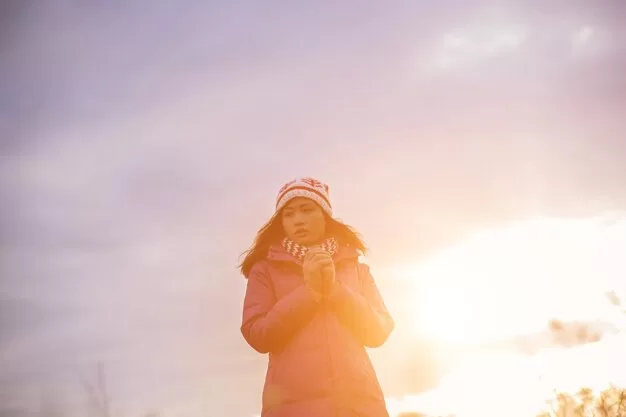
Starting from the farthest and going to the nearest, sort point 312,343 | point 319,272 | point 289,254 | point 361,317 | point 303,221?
point 303,221 < point 289,254 < point 361,317 < point 312,343 < point 319,272

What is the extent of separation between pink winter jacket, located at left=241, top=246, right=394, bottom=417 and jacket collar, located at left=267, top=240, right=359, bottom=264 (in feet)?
0.04

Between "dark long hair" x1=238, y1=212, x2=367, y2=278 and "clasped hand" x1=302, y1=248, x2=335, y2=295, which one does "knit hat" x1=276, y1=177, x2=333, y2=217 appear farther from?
"clasped hand" x1=302, y1=248, x2=335, y2=295

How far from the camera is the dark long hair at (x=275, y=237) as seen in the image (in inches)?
187

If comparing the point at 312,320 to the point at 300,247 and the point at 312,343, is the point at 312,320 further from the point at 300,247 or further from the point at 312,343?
the point at 300,247

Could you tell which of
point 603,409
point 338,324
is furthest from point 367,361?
point 603,409

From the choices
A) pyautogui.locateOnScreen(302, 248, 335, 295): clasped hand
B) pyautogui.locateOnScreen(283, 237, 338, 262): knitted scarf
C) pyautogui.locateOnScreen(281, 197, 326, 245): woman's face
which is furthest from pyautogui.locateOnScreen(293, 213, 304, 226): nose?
pyautogui.locateOnScreen(302, 248, 335, 295): clasped hand

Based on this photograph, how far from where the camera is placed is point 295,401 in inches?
Answer: 147

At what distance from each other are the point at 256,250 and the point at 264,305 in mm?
641

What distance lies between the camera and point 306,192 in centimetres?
480

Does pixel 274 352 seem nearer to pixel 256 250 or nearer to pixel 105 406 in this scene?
pixel 256 250

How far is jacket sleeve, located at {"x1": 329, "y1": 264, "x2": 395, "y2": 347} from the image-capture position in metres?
4.02

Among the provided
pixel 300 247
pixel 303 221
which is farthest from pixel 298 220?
pixel 300 247

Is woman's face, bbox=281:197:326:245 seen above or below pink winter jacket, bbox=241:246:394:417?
above

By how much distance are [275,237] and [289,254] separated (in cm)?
47
